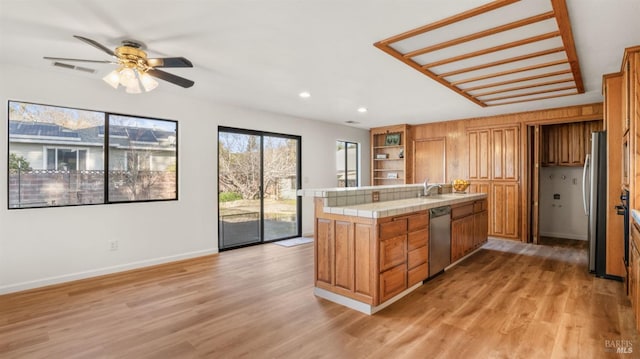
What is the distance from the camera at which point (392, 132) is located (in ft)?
24.9

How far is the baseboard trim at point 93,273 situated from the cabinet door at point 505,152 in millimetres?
5359

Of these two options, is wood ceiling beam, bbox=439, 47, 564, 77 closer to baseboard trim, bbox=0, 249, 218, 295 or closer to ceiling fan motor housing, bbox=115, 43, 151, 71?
ceiling fan motor housing, bbox=115, 43, 151, 71

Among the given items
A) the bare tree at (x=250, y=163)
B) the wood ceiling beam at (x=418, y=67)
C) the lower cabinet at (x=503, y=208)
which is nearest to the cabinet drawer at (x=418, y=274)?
the wood ceiling beam at (x=418, y=67)

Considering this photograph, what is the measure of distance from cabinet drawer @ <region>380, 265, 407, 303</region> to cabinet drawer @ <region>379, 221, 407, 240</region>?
0.32 meters

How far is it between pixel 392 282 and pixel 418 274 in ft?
1.71

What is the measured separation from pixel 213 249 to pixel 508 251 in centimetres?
462

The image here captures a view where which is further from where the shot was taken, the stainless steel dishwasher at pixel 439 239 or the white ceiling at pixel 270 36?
the stainless steel dishwasher at pixel 439 239

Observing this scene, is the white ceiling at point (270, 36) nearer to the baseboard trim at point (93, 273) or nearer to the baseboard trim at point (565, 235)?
the baseboard trim at point (93, 273)

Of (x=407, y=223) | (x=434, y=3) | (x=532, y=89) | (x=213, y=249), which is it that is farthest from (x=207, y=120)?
(x=532, y=89)

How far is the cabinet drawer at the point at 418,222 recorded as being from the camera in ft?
10.7

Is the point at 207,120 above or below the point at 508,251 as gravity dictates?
above

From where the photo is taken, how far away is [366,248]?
2.86 meters

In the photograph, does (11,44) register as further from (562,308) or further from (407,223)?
(562,308)

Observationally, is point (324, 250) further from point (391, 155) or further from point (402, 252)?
point (391, 155)
